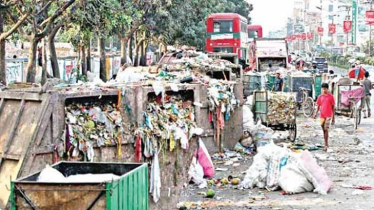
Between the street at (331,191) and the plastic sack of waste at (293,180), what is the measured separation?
0.12 metres

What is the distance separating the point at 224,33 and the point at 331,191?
93.3 ft

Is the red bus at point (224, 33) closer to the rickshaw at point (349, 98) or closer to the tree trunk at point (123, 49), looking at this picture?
the tree trunk at point (123, 49)

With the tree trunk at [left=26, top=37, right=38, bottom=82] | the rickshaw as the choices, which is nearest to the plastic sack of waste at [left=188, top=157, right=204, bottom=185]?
the tree trunk at [left=26, top=37, right=38, bottom=82]

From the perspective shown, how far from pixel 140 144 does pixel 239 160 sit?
16.8 feet

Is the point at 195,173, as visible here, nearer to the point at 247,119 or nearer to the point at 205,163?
the point at 205,163

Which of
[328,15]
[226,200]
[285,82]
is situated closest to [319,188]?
[226,200]

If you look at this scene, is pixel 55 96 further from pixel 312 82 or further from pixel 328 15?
pixel 328 15

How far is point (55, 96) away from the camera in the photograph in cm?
856

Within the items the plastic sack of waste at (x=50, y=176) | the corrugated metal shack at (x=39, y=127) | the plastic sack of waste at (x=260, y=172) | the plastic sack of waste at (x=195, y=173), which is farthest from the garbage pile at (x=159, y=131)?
the plastic sack of waste at (x=50, y=176)

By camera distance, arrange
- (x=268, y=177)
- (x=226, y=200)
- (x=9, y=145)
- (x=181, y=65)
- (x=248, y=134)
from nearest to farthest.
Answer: (x=9, y=145) → (x=226, y=200) → (x=268, y=177) → (x=248, y=134) → (x=181, y=65)

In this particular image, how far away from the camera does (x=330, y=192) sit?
445 inches

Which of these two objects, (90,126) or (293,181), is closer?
(90,126)

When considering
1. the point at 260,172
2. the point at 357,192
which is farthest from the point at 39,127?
the point at 357,192

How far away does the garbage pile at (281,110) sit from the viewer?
55.9 feet
